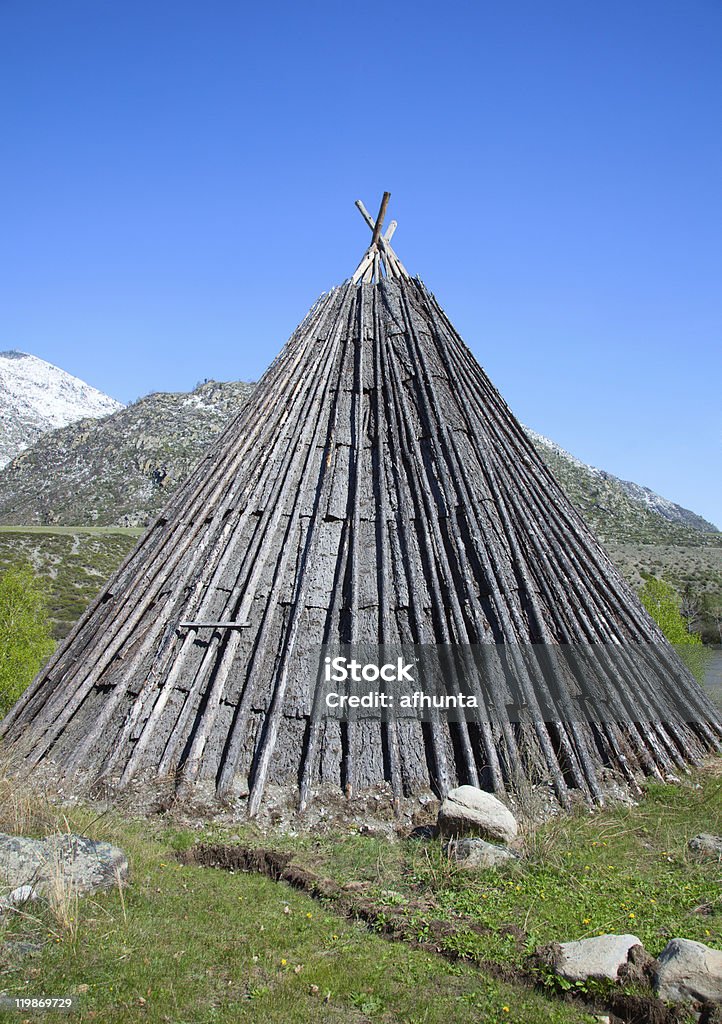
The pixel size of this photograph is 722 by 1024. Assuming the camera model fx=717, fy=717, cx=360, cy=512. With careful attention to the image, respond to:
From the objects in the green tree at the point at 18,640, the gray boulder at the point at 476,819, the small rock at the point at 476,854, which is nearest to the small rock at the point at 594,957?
the small rock at the point at 476,854

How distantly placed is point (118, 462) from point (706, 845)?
56.3 meters

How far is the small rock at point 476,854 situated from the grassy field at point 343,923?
103 millimetres

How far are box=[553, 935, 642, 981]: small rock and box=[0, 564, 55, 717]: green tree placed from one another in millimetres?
11860

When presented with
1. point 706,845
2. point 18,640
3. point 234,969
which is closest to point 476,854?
point 706,845

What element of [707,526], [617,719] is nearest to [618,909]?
[617,719]

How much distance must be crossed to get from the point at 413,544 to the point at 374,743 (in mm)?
2312

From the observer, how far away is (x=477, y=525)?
831cm

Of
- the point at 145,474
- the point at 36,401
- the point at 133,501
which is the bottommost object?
the point at 133,501

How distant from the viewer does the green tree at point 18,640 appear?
43.8 ft

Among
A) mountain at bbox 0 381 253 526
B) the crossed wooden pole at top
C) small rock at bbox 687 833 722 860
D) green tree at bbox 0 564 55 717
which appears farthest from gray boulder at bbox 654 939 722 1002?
mountain at bbox 0 381 253 526

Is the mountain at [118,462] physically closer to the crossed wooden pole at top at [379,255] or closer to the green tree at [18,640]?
the green tree at [18,640]

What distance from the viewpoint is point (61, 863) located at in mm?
4430

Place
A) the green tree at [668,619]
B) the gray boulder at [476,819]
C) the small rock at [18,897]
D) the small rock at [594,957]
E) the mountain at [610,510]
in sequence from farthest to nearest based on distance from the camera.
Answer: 1. the mountain at [610,510]
2. the green tree at [668,619]
3. the gray boulder at [476,819]
4. the small rock at [18,897]
5. the small rock at [594,957]

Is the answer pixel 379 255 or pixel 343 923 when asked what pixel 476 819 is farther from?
pixel 379 255
